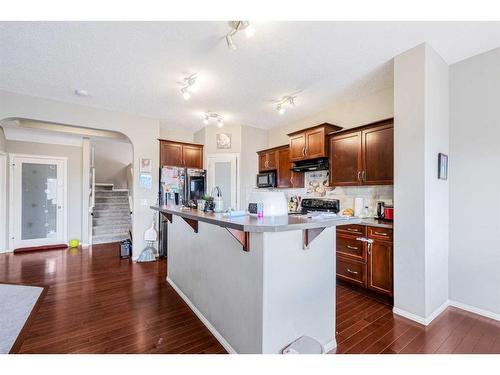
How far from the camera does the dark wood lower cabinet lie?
2619 mm

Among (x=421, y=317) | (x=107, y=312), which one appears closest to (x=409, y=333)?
(x=421, y=317)

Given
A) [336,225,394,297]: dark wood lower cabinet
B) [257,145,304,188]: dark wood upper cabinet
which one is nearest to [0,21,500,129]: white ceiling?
[257,145,304,188]: dark wood upper cabinet

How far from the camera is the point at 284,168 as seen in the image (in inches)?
184

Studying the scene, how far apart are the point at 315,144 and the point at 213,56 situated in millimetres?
2103

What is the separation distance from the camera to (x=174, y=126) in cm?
524

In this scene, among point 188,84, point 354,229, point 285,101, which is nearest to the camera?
point 354,229

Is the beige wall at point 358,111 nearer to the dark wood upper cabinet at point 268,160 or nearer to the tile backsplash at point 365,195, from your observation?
the dark wood upper cabinet at point 268,160

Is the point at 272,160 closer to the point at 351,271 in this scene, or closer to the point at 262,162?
the point at 262,162

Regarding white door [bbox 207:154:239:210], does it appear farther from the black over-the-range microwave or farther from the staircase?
the staircase

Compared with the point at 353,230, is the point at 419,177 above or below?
above

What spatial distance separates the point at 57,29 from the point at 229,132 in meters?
3.36
